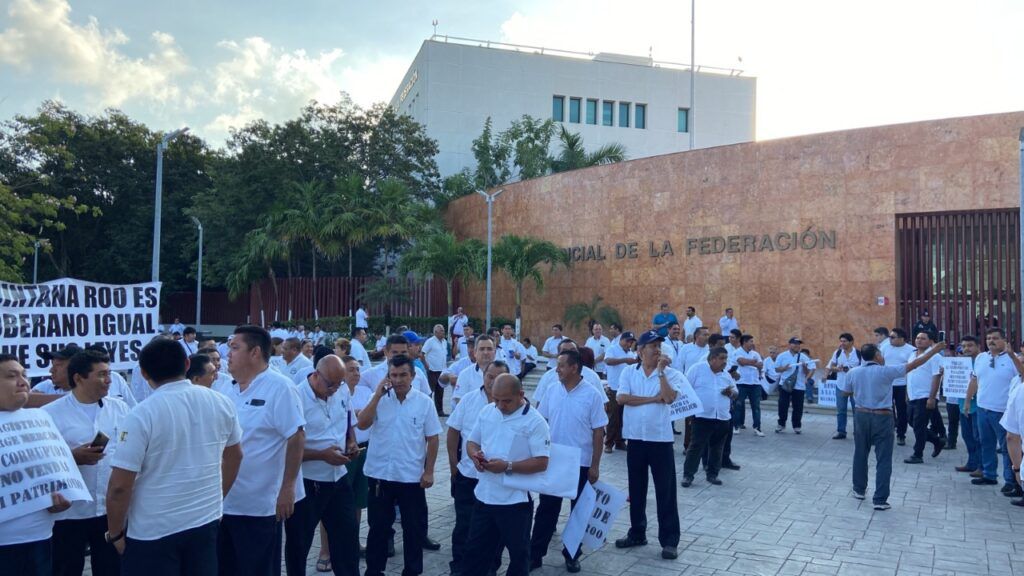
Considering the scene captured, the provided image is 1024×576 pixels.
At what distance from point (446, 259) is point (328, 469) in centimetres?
2306

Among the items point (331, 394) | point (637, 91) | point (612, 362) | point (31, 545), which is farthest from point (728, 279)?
point (637, 91)

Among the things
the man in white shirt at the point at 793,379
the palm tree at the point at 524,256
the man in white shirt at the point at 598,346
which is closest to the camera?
the man in white shirt at the point at 793,379

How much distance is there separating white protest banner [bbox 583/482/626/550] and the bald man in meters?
1.96

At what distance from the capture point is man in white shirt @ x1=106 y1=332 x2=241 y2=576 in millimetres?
3635

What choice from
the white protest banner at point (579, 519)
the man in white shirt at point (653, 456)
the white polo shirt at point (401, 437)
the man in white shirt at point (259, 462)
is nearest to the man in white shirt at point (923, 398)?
the man in white shirt at point (653, 456)

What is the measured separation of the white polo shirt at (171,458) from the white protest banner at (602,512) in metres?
3.30

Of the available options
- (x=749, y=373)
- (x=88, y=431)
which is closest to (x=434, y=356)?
(x=749, y=373)

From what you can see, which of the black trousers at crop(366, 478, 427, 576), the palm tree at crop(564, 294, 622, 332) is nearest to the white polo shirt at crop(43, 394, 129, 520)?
the black trousers at crop(366, 478, 427, 576)

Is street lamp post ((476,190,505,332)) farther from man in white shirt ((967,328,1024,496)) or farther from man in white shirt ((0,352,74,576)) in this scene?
man in white shirt ((0,352,74,576))

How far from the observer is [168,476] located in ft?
12.2

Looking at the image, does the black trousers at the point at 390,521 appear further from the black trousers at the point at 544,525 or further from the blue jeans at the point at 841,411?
the blue jeans at the point at 841,411

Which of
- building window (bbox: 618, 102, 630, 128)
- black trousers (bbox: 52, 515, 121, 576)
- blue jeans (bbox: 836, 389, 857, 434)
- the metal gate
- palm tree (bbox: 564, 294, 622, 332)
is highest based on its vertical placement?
building window (bbox: 618, 102, 630, 128)

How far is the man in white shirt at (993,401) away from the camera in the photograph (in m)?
8.95

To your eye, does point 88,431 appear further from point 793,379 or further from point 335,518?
point 793,379
